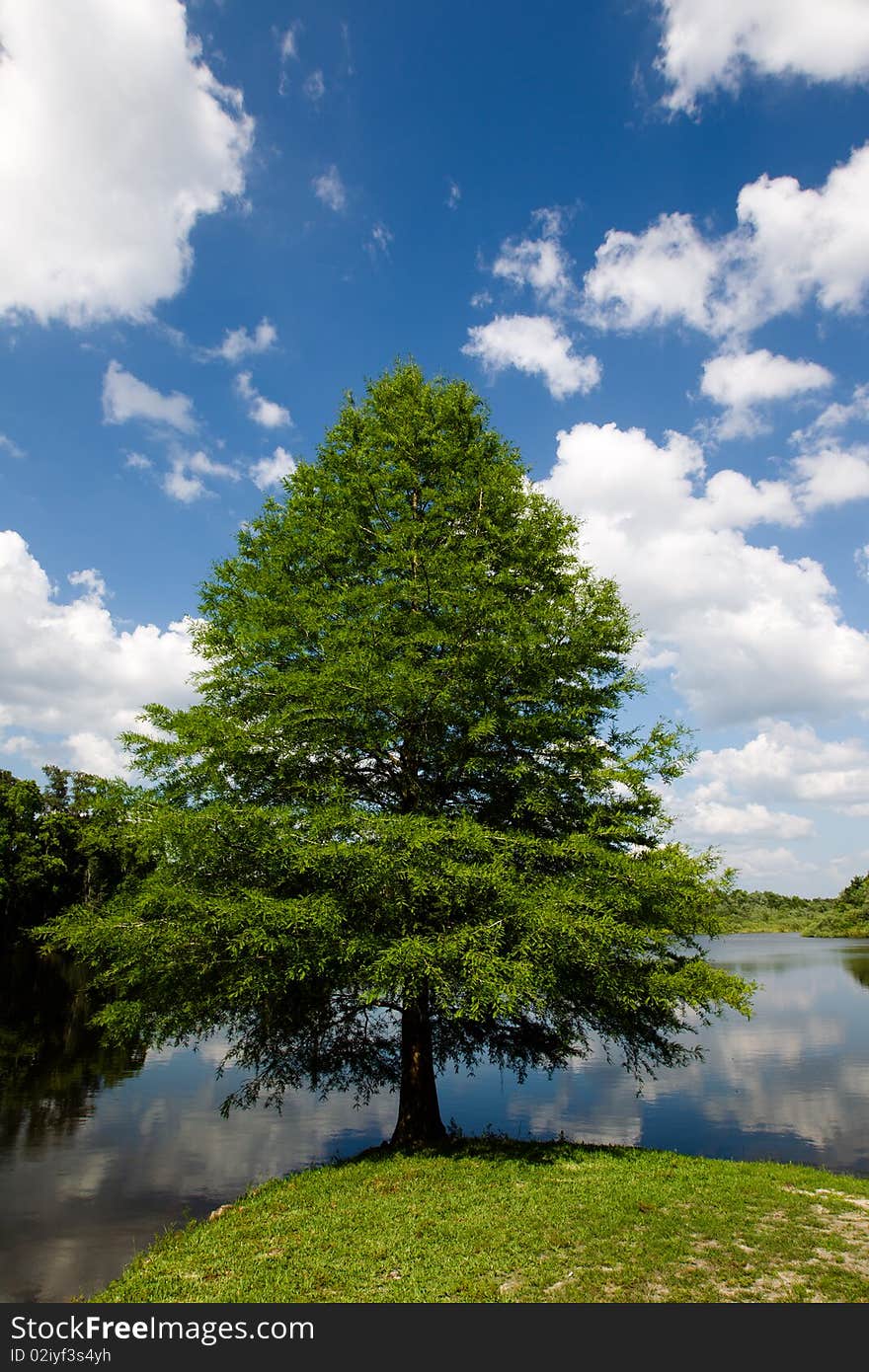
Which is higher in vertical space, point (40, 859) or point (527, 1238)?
point (40, 859)

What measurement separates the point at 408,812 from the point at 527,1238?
21.2 ft

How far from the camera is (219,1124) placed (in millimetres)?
19234

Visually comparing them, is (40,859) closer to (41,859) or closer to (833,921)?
(41,859)

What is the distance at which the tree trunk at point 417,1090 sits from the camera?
43.2 feet

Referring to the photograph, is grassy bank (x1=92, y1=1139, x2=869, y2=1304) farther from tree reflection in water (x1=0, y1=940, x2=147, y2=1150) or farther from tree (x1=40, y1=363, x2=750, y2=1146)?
tree reflection in water (x1=0, y1=940, x2=147, y2=1150)

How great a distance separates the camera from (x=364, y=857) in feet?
36.1

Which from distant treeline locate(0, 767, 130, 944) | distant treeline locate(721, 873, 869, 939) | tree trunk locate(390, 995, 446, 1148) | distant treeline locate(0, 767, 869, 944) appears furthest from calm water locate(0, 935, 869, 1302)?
distant treeline locate(721, 873, 869, 939)

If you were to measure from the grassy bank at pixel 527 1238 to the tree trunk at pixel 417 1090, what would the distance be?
1188 mm

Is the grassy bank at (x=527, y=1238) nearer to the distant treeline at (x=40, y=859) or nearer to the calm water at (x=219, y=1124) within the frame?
the calm water at (x=219, y=1124)

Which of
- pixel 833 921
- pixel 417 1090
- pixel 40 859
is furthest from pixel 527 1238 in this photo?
pixel 833 921

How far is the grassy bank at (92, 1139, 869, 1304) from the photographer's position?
7297 mm

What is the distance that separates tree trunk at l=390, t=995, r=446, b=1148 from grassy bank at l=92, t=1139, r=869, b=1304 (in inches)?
46.8
